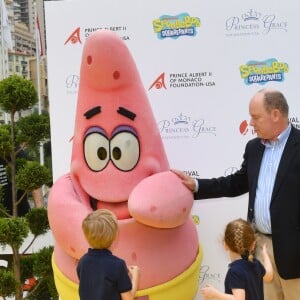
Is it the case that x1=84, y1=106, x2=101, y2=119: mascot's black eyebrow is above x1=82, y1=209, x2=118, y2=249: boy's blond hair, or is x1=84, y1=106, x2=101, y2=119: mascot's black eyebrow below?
above

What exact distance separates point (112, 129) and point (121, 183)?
10.9 inches

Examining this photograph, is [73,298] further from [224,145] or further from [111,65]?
[224,145]

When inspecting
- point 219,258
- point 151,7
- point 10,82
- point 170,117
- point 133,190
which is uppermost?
point 151,7

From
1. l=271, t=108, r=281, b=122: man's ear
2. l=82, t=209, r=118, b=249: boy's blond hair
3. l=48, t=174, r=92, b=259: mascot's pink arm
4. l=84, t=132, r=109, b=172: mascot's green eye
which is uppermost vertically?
l=271, t=108, r=281, b=122: man's ear

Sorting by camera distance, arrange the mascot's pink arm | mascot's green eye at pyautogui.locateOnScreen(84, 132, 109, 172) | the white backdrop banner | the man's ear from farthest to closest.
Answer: the white backdrop banner, mascot's green eye at pyautogui.locateOnScreen(84, 132, 109, 172), the mascot's pink arm, the man's ear

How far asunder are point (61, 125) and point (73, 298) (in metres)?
1.41

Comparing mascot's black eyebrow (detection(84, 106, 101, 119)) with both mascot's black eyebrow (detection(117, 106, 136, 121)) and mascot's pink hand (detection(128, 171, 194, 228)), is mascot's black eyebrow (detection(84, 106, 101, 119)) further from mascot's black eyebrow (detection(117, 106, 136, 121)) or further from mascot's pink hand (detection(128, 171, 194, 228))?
mascot's pink hand (detection(128, 171, 194, 228))

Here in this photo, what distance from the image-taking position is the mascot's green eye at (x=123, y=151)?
2.71 metres

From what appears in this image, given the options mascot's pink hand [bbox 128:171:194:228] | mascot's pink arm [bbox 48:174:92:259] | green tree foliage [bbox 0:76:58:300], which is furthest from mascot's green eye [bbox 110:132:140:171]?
green tree foliage [bbox 0:76:58:300]

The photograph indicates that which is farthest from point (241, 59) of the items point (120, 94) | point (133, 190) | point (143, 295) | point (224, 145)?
point (143, 295)

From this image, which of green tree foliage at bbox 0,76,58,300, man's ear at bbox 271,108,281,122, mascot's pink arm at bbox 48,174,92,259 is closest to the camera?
man's ear at bbox 271,108,281,122

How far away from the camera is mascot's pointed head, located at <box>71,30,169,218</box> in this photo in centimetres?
268

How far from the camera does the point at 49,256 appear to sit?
3.56 m

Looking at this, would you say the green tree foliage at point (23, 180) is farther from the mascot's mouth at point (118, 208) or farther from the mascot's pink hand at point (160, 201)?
the mascot's pink hand at point (160, 201)
